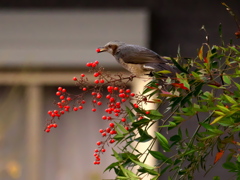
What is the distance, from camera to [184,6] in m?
5.89

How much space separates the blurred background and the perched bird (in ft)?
10.9

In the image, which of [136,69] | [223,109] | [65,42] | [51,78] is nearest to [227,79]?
[223,109]

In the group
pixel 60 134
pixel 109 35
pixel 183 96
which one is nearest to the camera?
pixel 183 96

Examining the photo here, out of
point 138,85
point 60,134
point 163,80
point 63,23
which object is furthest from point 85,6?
point 163,80

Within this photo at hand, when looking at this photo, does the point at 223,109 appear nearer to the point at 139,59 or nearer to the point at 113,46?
the point at 139,59

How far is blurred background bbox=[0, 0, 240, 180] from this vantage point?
5703 mm

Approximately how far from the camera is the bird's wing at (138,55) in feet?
6.49

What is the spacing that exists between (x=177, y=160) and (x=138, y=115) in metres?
0.14

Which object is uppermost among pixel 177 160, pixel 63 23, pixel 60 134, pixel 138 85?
pixel 177 160

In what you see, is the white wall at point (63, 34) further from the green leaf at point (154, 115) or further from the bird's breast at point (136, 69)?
Answer: the green leaf at point (154, 115)

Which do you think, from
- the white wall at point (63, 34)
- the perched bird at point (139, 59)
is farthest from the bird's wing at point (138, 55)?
the white wall at point (63, 34)

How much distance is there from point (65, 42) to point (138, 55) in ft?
12.2

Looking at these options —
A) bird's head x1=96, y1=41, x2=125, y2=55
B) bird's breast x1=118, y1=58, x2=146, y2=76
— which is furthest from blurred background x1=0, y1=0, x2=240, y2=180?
bird's breast x1=118, y1=58, x2=146, y2=76

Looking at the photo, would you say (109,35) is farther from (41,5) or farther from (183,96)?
(183,96)
